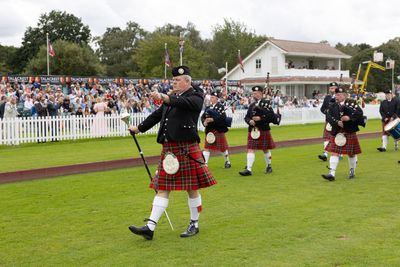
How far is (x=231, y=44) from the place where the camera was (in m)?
71.1

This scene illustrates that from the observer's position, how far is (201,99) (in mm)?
5824

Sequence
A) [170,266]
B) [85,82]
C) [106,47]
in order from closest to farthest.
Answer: [170,266] < [85,82] < [106,47]

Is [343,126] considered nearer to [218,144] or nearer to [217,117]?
[217,117]

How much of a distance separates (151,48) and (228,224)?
59.4 meters

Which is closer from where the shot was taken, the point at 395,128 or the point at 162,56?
the point at 395,128

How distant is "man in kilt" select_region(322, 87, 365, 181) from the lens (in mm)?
9580

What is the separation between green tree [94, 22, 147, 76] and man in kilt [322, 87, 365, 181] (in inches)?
2638

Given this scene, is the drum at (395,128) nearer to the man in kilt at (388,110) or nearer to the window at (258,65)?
the man in kilt at (388,110)

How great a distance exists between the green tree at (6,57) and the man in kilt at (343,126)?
5512 centimetres

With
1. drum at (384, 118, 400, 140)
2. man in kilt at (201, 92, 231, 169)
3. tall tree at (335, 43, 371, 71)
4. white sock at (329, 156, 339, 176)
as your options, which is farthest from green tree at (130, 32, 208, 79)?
white sock at (329, 156, 339, 176)

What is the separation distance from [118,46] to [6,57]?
18.2 m

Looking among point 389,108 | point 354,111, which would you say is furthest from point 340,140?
point 389,108

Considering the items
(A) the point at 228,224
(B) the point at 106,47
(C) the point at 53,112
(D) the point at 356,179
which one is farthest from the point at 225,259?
(B) the point at 106,47

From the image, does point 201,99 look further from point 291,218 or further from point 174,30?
point 174,30
